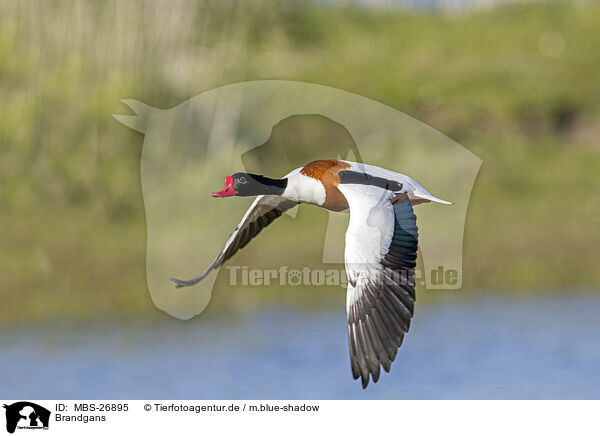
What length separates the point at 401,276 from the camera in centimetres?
377

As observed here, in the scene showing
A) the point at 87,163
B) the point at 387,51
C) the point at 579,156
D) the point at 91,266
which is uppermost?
the point at 387,51

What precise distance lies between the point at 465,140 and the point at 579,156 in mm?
1475

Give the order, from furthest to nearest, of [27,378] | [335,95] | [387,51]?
1. [387,51]
2. [335,95]
3. [27,378]

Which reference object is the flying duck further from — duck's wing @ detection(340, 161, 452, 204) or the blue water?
the blue water

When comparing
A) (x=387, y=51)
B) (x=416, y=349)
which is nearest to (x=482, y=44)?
(x=387, y=51)

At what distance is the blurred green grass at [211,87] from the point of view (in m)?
8.43

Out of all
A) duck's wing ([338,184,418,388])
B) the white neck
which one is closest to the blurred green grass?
the white neck

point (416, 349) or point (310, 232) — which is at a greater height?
point (310, 232)

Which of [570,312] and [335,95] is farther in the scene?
[335,95]

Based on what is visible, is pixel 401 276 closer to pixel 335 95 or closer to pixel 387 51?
pixel 335 95

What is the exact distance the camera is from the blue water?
6930 mm
